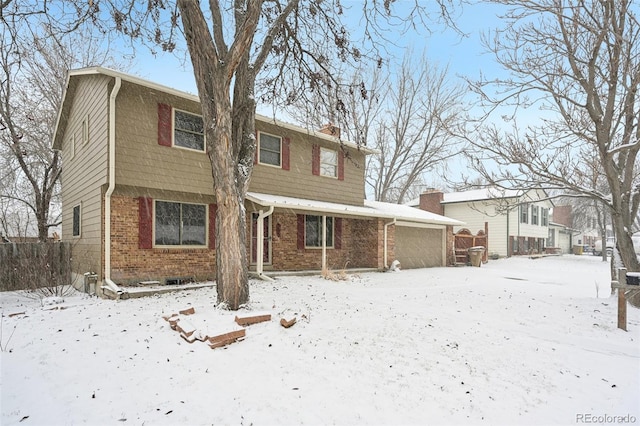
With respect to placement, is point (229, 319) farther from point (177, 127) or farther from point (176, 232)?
point (177, 127)

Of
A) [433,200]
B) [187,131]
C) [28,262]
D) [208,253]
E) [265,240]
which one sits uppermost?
[187,131]

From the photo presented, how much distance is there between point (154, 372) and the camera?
4.02m

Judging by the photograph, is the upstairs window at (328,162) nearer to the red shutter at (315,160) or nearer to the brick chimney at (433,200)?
the red shutter at (315,160)

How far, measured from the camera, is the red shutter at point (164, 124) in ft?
30.2

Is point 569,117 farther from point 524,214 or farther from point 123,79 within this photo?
point 524,214

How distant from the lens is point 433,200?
81.9 ft

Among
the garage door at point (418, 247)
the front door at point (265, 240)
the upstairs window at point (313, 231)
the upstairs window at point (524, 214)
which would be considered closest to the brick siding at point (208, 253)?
the front door at point (265, 240)

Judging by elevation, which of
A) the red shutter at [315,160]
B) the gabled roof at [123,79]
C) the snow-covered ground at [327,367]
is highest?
the gabled roof at [123,79]

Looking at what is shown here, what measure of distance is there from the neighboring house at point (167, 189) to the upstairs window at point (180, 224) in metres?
0.03

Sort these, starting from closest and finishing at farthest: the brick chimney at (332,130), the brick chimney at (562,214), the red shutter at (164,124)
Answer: the brick chimney at (332,130) → the red shutter at (164,124) → the brick chimney at (562,214)

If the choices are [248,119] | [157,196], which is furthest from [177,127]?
[248,119]

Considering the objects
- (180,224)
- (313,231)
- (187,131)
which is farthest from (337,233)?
(187,131)

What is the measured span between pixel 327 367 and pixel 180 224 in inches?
274

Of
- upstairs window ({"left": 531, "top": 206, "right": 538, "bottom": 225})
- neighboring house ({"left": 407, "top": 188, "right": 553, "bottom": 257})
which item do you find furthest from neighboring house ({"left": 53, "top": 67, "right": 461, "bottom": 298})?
upstairs window ({"left": 531, "top": 206, "right": 538, "bottom": 225})
